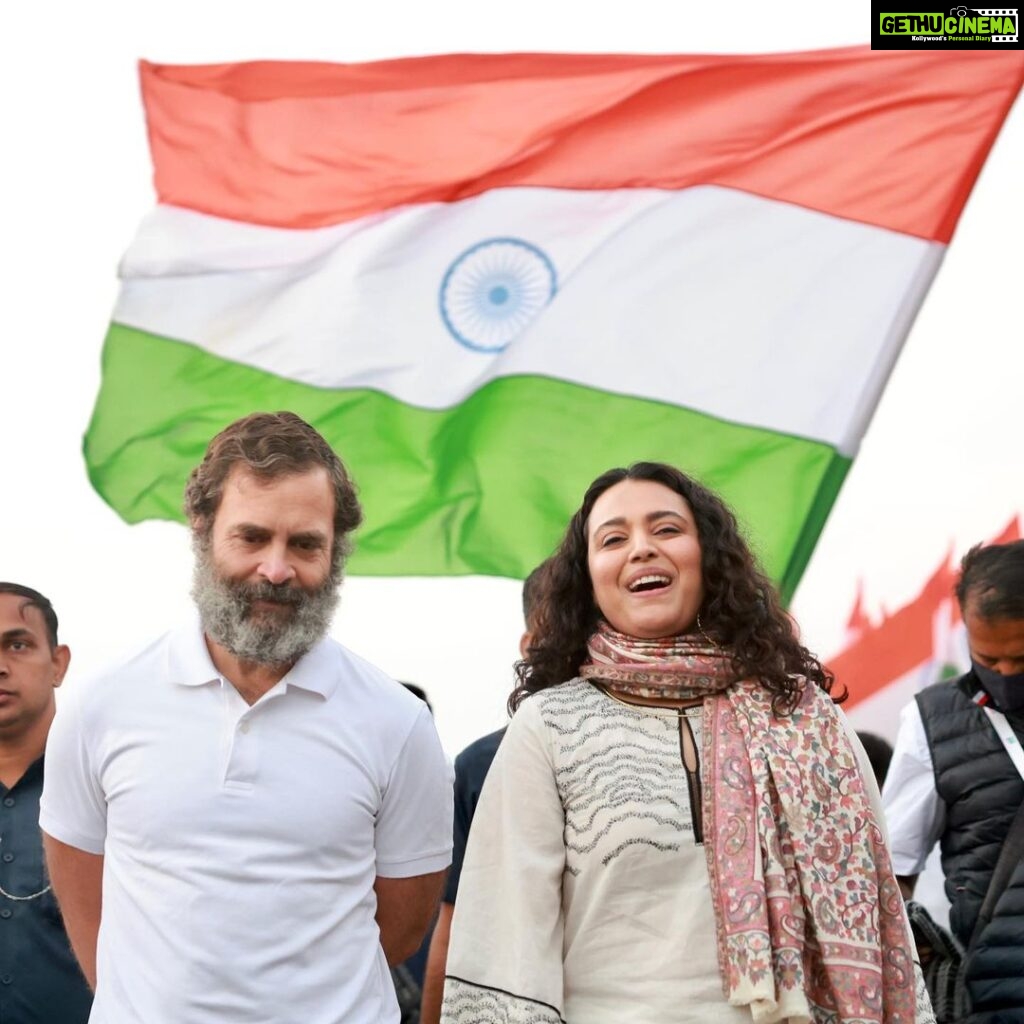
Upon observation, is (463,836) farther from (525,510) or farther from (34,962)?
(525,510)

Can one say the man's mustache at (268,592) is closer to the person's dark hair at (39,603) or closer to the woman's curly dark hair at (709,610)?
the woman's curly dark hair at (709,610)

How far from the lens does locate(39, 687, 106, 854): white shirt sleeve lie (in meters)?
3.25

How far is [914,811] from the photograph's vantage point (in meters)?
4.73

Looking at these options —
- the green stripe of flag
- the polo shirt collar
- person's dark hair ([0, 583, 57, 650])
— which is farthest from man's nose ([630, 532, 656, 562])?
the green stripe of flag

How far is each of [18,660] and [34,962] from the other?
3.13 feet

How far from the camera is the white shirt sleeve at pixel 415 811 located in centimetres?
337

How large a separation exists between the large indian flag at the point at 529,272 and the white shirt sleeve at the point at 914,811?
2.35 m

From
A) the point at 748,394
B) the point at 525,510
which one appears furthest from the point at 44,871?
the point at 748,394

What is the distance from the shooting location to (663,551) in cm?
354

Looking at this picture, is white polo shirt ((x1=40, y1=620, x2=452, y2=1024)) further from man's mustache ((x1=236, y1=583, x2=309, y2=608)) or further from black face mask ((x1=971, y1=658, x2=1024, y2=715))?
black face mask ((x1=971, y1=658, x2=1024, y2=715))

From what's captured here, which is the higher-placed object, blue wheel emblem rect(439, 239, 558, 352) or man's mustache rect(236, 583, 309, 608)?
blue wheel emblem rect(439, 239, 558, 352)

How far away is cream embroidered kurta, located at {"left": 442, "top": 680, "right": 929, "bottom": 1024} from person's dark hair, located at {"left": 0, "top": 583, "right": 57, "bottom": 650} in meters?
2.10

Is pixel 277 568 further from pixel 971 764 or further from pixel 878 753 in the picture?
pixel 878 753

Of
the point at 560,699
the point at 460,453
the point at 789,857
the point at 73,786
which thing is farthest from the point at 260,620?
the point at 460,453
